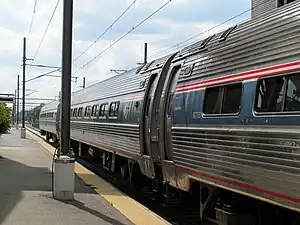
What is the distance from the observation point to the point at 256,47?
23.1 feet

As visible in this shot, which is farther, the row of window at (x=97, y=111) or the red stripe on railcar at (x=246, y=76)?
the row of window at (x=97, y=111)

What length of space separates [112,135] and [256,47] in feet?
31.5

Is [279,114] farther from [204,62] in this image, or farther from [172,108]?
[172,108]

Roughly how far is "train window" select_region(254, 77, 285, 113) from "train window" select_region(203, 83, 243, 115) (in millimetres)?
521

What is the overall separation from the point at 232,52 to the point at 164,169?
3.50 meters

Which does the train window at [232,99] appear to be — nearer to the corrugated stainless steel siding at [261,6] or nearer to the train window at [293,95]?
the train window at [293,95]

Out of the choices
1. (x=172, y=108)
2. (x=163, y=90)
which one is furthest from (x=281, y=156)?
(x=163, y=90)

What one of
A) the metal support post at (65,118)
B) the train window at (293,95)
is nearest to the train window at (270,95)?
the train window at (293,95)

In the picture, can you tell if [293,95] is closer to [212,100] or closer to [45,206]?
[212,100]

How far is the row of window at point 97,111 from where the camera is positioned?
1651cm

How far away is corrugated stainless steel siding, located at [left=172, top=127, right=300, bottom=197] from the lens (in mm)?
5996

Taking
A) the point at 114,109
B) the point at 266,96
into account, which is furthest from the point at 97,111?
the point at 266,96

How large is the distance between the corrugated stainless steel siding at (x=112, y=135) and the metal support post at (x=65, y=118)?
1574 millimetres

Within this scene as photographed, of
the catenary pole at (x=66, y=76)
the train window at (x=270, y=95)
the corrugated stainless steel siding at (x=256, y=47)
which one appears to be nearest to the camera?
the corrugated stainless steel siding at (x=256, y=47)
